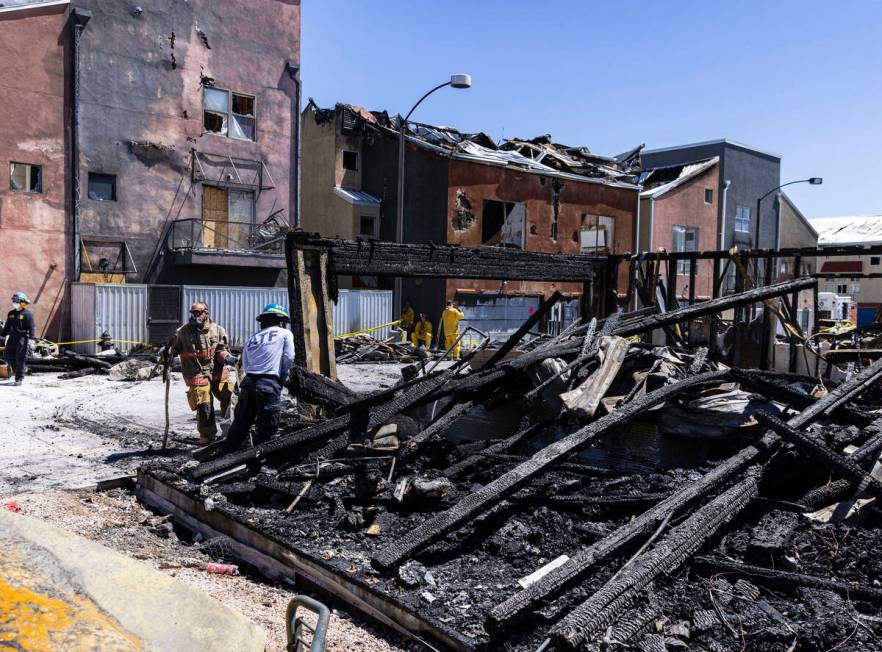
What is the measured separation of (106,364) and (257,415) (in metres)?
10.7

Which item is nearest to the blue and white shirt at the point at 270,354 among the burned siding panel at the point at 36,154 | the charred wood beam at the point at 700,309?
the charred wood beam at the point at 700,309

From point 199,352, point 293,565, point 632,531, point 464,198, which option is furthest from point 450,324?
point 632,531

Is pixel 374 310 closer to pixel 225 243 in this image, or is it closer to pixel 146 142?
pixel 225 243

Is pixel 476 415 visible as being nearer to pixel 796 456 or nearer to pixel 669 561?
pixel 796 456

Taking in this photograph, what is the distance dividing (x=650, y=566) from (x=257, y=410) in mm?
4678

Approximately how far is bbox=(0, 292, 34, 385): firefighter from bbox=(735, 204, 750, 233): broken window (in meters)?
33.7

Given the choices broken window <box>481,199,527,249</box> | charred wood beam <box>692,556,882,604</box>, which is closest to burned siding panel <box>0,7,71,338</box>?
broken window <box>481,199,527,249</box>

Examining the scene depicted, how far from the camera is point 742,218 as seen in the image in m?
37.8

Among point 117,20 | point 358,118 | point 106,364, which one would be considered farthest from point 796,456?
point 358,118

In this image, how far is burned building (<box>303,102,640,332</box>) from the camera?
2677cm

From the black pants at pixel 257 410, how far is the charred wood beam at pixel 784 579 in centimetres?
453

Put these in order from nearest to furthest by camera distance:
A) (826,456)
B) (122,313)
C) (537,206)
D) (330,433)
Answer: (826,456) → (330,433) → (122,313) → (537,206)

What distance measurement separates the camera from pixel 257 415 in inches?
299

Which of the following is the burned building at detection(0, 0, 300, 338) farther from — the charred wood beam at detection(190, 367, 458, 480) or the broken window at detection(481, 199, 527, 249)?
the charred wood beam at detection(190, 367, 458, 480)
